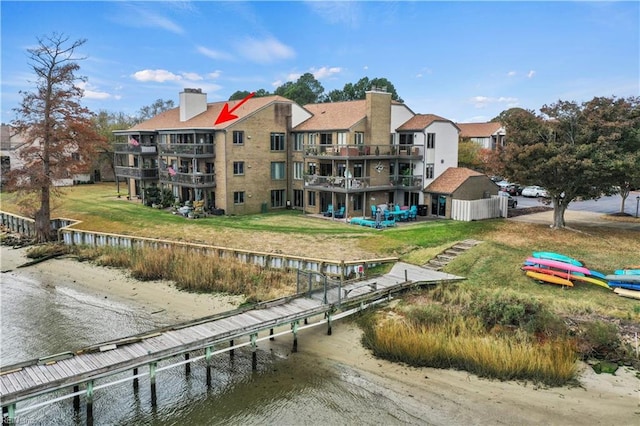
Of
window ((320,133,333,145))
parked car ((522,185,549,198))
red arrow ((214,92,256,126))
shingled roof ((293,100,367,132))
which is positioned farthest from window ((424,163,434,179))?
parked car ((522,185,549,198))

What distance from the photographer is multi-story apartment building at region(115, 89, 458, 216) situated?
1502 inches

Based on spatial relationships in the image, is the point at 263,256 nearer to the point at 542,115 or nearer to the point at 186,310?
the point at 186,310

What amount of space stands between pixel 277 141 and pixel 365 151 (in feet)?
28.3

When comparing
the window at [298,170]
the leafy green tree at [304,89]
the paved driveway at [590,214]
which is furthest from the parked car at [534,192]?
the leafy green tree at [304,89]

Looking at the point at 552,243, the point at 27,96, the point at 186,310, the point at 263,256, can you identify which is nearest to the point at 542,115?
the point at 552,243

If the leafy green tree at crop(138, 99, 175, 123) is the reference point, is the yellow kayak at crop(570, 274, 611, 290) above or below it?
below

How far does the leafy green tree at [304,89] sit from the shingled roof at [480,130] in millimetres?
30250

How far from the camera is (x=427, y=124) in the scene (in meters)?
38.5

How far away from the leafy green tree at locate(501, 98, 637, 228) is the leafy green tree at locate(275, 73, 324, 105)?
2432 inches

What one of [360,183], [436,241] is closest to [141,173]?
[360,183]

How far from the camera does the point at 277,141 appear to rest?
42156 millimetres

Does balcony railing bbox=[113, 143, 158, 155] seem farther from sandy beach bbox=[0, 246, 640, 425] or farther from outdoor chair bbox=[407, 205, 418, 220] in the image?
sandy beach bbox=[0, 246, 640, 425]

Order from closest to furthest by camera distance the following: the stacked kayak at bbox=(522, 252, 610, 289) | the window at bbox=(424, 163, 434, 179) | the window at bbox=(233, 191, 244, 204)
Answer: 1. the stacked kayak at bbox=(522, 252, 610, 289)
2. the window at bbox=(424, 163, 434, 179)
3. the window at bbox=(233, 191, 244, 204)

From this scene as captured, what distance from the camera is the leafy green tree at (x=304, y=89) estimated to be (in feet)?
293
